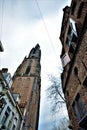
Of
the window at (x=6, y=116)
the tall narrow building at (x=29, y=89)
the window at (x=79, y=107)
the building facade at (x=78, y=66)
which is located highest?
the building facade at (x=78, y=66)

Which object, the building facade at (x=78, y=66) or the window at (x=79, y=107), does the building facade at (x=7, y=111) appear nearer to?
the building facade at (x=78, y=66)

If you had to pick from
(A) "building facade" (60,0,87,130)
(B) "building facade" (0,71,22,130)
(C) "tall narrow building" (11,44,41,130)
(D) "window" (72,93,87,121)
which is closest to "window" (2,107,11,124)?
(B) "building facade" (0,71,22,130)

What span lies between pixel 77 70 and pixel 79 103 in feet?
7.71

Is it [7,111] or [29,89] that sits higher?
[7,111]

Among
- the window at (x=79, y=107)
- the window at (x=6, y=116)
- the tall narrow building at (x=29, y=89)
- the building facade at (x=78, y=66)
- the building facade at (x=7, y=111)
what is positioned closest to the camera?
the building facade at (x=78, y=66)

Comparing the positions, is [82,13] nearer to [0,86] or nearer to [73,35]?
[73,35]

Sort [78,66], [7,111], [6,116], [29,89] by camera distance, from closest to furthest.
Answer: [78,66] → [6,116] → [7,111] → [29,89]

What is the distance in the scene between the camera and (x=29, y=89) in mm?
36375

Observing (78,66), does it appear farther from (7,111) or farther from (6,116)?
(6,116)

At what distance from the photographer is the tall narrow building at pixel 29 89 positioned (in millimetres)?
30953

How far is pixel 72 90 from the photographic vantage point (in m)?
12.2

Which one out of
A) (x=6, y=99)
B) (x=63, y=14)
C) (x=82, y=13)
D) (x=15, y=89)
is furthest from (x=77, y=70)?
(x=15, y=89)

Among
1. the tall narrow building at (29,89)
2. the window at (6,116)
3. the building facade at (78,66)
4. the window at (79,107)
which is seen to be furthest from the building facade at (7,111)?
the window at (79,107)

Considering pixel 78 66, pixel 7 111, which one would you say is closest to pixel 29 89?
pixel 7 111
